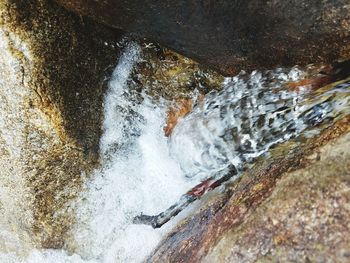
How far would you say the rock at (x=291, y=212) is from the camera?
1640mm

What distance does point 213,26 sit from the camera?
2.57 m

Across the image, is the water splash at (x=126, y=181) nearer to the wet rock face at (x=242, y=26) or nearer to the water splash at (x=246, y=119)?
the water splash at (x=246, y=119)

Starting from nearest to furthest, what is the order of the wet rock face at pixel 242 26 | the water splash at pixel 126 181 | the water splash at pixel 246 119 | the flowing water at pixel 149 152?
the wet rock face at pixel 242 26 < the water splash at pixel 246 119 < the flowing water at pixel 149 152 < the water splash at pixel 126 181

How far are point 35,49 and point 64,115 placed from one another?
459mm

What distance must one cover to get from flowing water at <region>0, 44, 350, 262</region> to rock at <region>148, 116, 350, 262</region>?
0.71 metres

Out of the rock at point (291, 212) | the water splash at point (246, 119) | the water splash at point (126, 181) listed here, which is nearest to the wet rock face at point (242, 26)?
the water splash at point (246, 119)

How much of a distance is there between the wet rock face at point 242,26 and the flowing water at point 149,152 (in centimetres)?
27

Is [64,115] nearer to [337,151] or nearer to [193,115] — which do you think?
[193,115]

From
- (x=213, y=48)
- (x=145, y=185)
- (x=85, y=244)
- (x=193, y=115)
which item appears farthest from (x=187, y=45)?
(x=85, y=244)

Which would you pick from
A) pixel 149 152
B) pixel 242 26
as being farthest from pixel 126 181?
pixel 242 26

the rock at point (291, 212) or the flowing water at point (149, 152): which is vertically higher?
the flowing water at point (149, 152)

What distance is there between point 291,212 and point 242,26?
3.89 feet

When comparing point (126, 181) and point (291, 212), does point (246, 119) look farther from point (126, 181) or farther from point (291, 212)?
point (291, 212)

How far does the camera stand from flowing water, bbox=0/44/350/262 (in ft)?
9.83
